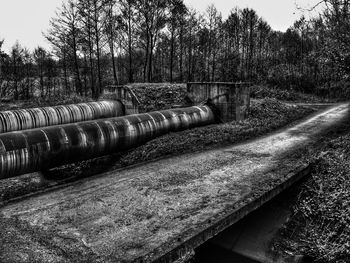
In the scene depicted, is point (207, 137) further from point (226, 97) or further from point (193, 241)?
point (193, 241)

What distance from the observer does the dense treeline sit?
23.7 metres

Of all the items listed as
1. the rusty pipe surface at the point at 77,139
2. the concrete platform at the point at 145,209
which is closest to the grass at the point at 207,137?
the rusty pipe surface at the point at 77,139

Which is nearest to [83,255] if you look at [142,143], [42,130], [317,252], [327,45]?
[317,252]

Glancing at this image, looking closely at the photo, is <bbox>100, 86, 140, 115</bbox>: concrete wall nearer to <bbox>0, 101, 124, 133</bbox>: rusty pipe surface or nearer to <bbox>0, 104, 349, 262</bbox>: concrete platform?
<bbox>0, 101, 124, 133</bbox>: rusty pipe surface

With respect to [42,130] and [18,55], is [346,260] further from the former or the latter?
[18,55]

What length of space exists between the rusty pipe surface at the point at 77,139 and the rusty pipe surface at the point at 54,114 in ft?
12.2

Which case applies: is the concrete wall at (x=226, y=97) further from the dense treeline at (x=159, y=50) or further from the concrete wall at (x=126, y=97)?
the dense treeline at (x=159, y=50)

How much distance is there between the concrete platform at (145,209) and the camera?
4.44 meters

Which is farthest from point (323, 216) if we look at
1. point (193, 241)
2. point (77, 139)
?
point (77, 139)

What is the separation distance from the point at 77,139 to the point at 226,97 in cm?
757

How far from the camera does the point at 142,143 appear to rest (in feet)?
37.4

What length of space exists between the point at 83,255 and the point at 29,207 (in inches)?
89.8

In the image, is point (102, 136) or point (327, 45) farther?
point (327, 45)

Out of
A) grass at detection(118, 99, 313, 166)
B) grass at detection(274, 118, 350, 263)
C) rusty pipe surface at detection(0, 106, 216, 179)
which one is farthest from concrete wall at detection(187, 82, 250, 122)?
grass at detection(274, 118, 350, 263)
